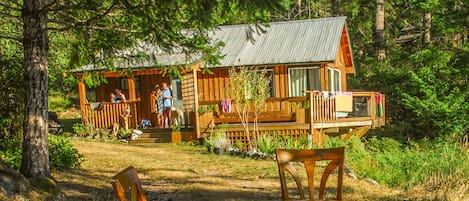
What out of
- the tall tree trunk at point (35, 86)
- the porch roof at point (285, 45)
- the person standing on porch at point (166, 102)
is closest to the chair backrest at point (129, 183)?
the tall tree trunk at point (35, 86)

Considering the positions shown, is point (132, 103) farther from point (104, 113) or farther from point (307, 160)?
point (307, 160)

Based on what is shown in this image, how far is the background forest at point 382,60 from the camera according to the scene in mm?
7773

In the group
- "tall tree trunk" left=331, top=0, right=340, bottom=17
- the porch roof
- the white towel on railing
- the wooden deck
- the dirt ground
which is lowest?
the dirt ground

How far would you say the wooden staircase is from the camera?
17109 mm

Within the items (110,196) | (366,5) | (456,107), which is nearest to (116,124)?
(110,196)

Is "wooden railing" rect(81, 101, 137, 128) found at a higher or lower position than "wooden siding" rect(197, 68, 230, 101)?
lower

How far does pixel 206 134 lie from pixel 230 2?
11371 millimetres

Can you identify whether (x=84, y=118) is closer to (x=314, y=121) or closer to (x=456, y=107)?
(x=314, y=121)

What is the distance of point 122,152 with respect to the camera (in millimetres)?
13617

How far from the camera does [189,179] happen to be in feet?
31.4

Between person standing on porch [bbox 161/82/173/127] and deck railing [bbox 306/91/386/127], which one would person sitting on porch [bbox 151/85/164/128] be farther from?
deck railing [bbox 306/91/386/127]

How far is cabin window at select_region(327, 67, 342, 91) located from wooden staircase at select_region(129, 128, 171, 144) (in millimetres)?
6935

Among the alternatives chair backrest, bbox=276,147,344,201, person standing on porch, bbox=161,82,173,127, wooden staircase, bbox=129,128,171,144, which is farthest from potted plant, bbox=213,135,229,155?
chair backrest, bbox=276,147,344,201

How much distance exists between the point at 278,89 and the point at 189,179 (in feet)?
35.3
